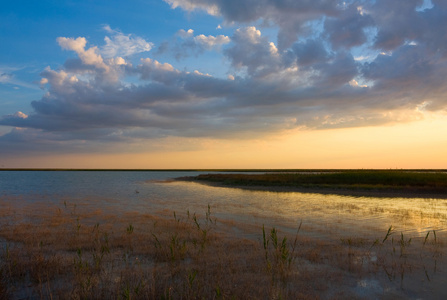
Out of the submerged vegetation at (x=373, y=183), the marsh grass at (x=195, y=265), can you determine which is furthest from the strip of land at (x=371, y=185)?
the marsh grass at (x=195, y=265)

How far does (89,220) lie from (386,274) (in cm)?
1509

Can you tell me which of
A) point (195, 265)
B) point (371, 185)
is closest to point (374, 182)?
point (371, 185)

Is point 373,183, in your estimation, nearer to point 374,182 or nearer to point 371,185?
point 374,182

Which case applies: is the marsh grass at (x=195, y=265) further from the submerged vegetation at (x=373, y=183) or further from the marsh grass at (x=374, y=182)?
the marsh grass at (x=374, y=182)

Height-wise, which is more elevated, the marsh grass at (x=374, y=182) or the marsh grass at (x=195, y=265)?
the marsh grass at (x=374, y=182)

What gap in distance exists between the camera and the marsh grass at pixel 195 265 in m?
6.47

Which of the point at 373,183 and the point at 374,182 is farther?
the point at 374,182

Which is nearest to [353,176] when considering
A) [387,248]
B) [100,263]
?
[387,248]

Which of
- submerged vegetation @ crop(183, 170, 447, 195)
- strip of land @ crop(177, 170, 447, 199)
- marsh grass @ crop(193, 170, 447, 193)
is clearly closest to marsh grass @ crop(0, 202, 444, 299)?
strip of land @ crop(177, 170, 447, 199)

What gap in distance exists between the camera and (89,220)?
16781 millimetres

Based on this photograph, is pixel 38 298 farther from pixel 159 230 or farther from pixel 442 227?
pixel 442 227

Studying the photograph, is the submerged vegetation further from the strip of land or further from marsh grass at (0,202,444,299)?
marsh grass at (0,202,444,299)

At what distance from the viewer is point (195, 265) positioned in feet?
27.4

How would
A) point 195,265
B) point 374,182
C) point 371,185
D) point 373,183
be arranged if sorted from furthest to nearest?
point 374,182, point 373,183, point 371,185, point 195,265
